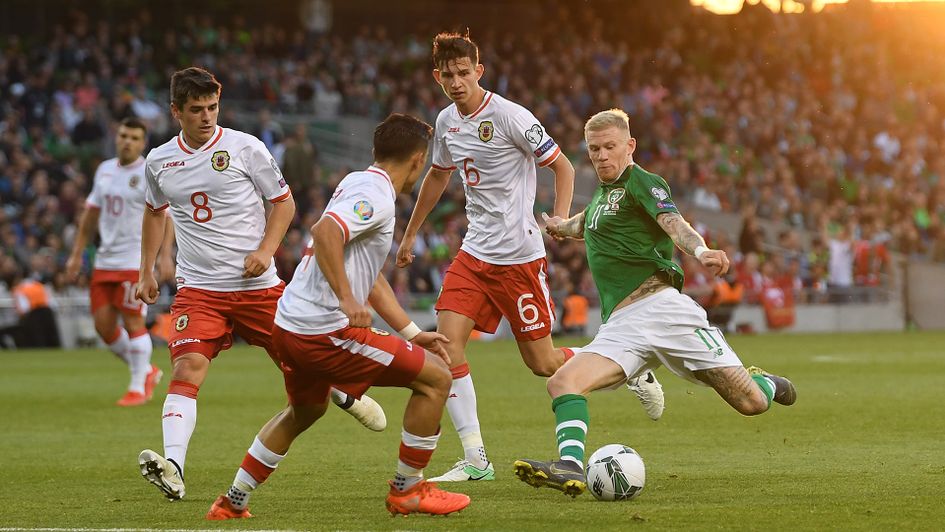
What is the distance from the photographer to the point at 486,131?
883 cm

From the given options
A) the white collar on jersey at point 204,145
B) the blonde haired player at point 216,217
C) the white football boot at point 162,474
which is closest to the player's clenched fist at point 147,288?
the blonde haired player at point 216,217

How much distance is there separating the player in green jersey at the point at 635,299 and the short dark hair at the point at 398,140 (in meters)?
1.32

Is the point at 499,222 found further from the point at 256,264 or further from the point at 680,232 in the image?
the point at 680,232

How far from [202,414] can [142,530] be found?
258 inches

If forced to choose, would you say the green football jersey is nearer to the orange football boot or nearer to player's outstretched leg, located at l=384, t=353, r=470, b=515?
player's outstretched leg, located at l=384, t=353, r=470, b=515

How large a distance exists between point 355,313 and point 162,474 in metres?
1.60

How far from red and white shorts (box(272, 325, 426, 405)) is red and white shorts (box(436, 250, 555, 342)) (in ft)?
6.70

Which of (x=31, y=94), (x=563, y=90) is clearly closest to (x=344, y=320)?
(x=31, y=94)

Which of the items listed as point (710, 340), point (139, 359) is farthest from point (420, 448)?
point (139, 359)

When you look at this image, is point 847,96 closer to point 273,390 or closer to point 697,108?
point 697,108

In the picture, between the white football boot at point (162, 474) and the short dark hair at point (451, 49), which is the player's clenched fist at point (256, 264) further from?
Result: the short dark hair at point (451, 49)

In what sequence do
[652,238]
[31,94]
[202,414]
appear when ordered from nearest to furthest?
[652,238]
[202,414]
[31,94]

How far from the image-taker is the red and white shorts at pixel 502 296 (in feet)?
29.0

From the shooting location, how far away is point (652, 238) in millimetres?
7891
